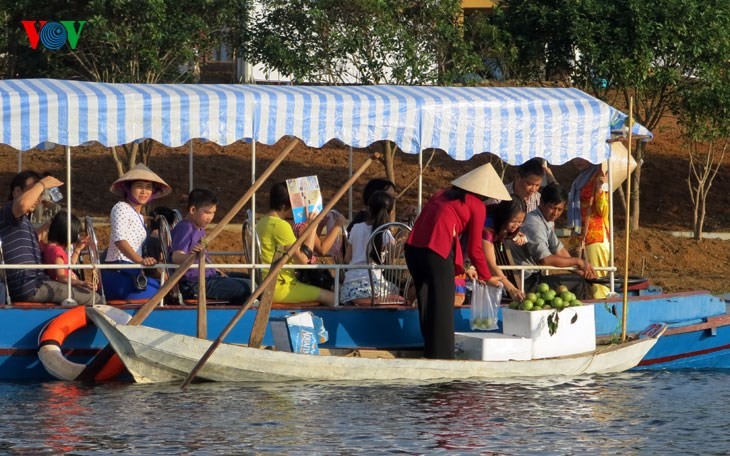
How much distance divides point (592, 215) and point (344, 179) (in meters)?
14.1

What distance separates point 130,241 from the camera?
1154 cm

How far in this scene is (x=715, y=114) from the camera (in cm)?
2316

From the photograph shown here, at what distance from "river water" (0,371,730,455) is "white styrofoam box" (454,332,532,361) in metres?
0.25

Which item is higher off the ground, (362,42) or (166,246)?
(362,42)

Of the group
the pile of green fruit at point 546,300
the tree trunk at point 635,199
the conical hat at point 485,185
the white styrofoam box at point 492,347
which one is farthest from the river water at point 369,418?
the tree trunk at point 635,199

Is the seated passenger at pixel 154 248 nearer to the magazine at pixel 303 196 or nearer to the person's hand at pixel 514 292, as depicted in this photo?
the magazine at pixel 303 196

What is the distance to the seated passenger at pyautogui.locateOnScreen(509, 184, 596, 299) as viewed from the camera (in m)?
12.1

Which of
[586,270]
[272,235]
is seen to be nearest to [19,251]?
[272,235]

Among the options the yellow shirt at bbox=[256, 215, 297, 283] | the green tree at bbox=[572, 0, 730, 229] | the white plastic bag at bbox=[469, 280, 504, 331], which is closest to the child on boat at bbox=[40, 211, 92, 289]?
the yellow shirt at bbox=[256, 215, 297, 283]

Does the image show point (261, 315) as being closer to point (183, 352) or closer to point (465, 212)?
point (183, 352)

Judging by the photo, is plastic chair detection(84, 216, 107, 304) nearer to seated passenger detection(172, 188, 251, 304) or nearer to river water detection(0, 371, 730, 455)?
seated passenger detection(172, 188, 251, 304)

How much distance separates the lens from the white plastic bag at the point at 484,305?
458 inches

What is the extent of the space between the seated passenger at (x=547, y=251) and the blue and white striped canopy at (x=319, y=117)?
1.48 ft

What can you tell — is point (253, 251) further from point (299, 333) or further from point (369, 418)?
point (369, 418)
